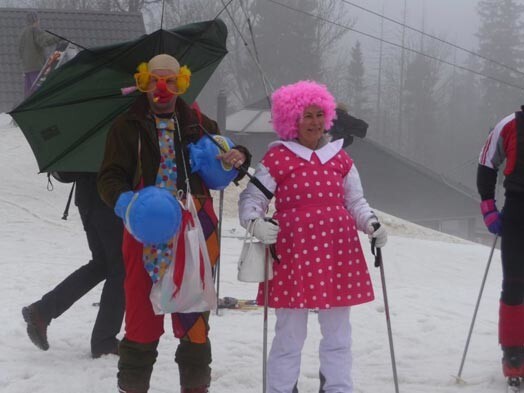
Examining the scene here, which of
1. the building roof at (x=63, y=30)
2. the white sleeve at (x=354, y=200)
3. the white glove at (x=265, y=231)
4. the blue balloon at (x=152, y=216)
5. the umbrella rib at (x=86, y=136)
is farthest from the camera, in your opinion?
the building roof at (x=63, y=30)

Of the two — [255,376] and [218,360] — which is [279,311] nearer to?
[255,376]

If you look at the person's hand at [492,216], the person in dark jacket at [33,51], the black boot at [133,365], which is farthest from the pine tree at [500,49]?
the black boot at [133,365]

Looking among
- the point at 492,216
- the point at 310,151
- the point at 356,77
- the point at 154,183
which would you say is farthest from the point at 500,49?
the point at 154,183

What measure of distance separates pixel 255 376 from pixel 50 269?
3.76 metres

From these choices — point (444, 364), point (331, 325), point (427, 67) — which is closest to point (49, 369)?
point (331, 325)

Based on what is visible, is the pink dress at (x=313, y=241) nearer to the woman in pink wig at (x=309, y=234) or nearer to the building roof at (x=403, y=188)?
the woman in pink wig at (x=309, y=234)

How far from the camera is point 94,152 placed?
14.3 feet

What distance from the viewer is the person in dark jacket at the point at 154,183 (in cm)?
362

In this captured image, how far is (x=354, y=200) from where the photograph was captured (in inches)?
163

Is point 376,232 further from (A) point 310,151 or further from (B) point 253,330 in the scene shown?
(B) point 253,330

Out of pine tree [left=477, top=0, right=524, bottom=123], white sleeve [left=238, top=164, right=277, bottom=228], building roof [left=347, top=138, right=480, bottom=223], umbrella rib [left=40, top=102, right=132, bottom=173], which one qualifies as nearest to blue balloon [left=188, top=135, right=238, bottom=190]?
white sleeve [left=238, top=164, right=277, bottom=228]

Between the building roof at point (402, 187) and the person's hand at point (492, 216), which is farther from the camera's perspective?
the building roof at point (402, 187)

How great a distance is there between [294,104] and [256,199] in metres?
0.54

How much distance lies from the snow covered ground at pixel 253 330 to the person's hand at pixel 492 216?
982 mm
